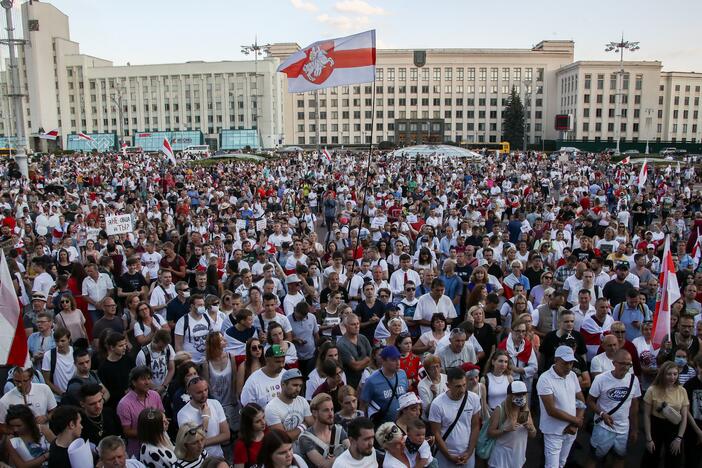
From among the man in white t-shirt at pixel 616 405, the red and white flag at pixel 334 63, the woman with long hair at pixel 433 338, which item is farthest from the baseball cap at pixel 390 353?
the red and white flag at pixel 334 63

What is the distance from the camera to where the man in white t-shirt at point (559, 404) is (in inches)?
200

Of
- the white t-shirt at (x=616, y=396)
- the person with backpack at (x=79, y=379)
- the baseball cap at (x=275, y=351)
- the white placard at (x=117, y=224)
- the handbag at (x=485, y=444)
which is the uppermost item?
the white placard at (x=117, y=224)

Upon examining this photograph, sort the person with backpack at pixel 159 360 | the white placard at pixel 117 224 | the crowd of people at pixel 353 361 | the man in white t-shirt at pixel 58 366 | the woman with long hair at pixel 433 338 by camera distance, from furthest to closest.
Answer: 1. the white placard at pixel 117 224
2. the woman with long hair at pixel 433 338
3. the person with backpack at pixel 159 360
4. the man in white t-shirt at pixel 58 366
5. the crowd of people at pixel 353 361

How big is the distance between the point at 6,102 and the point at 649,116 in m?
115

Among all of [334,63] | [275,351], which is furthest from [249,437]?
[334,63]

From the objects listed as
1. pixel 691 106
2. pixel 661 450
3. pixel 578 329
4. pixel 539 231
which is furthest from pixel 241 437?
pixel 691 106

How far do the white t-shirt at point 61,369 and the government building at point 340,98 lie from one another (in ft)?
326

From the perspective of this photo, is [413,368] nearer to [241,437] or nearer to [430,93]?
[241,437]

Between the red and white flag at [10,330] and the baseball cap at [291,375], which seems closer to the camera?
the baseball cap at [291,375]

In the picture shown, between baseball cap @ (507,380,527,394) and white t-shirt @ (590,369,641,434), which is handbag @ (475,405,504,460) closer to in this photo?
baseball cap @ (507,380,527,394)

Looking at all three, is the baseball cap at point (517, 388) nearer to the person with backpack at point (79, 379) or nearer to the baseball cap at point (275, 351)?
the baseball cap at point (275, 351)

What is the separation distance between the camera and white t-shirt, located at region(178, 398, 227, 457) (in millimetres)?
4523

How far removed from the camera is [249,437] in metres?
4.20

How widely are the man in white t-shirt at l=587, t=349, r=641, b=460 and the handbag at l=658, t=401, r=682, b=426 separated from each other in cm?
24
